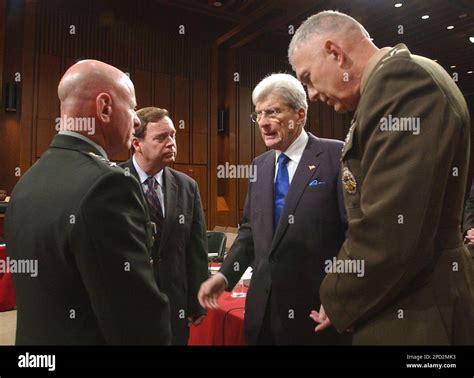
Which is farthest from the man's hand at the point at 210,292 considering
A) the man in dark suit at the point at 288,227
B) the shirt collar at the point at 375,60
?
the shirt collar at the point at 375,60

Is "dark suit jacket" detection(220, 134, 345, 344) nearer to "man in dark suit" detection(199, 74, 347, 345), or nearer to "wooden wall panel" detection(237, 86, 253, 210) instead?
"man in dark suit" detection(199, 74, 347, 345)

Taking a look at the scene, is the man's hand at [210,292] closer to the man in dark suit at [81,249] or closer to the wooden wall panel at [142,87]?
the man in dark suit at [81,249]

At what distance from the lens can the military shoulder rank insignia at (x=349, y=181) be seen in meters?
1.11

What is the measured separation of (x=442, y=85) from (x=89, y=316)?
3.63 feet

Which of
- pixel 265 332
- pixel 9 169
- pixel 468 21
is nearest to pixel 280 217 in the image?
pixel 265 332

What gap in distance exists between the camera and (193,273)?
219 cm

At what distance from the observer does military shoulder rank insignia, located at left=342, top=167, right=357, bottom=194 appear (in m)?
1.11

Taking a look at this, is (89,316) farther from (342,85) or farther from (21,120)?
(21,120)

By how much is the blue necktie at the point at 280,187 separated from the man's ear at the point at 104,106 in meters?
0.88

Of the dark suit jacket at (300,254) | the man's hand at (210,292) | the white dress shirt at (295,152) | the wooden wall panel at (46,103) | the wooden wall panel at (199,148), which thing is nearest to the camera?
the dark suit jacket at (300,254)

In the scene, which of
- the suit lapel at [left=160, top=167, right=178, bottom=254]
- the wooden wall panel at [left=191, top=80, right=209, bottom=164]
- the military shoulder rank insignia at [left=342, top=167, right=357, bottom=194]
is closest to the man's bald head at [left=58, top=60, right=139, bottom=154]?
the military shoulder rank insignia at [left=342, top=167, right=357, bottom=194]

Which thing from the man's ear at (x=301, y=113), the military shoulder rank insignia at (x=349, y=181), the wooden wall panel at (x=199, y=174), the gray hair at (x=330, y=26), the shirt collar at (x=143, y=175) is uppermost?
the wooden wall panel at (x=199, y=174)

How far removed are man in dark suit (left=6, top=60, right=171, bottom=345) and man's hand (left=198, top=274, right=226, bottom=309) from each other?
0.60 m

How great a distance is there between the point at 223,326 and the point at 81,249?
123cm
